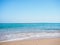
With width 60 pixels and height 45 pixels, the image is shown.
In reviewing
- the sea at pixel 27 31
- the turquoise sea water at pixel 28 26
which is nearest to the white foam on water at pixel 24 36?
the sea at pixel 27 31

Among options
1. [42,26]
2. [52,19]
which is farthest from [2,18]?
[52,19]

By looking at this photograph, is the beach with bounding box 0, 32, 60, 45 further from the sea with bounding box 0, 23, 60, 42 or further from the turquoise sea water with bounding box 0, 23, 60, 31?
the turquoise sea water with bounding box 0, 23, 60, 31

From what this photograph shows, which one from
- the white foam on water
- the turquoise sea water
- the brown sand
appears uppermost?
the turquoise sea water

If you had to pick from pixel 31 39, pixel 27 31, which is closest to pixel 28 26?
pixel 27 31

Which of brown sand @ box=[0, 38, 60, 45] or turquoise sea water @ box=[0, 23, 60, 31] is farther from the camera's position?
turquoise sea water @ box=[0, 23, 60, 31]

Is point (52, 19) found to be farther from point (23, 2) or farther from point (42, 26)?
point (23, 2)

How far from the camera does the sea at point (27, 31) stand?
4.64 ft

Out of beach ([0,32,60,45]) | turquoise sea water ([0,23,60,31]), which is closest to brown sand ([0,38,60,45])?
beach ([0,32,60,45])

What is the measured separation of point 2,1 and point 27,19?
478mm

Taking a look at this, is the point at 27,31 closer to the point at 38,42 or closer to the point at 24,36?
the point at 24,36

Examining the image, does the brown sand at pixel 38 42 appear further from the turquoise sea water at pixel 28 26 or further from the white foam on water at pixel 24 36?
the turquoise sea water at pixel 28 26

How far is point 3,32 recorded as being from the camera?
143 centimetres

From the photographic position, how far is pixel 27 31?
4.94ft

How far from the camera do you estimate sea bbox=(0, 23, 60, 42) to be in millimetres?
1413
